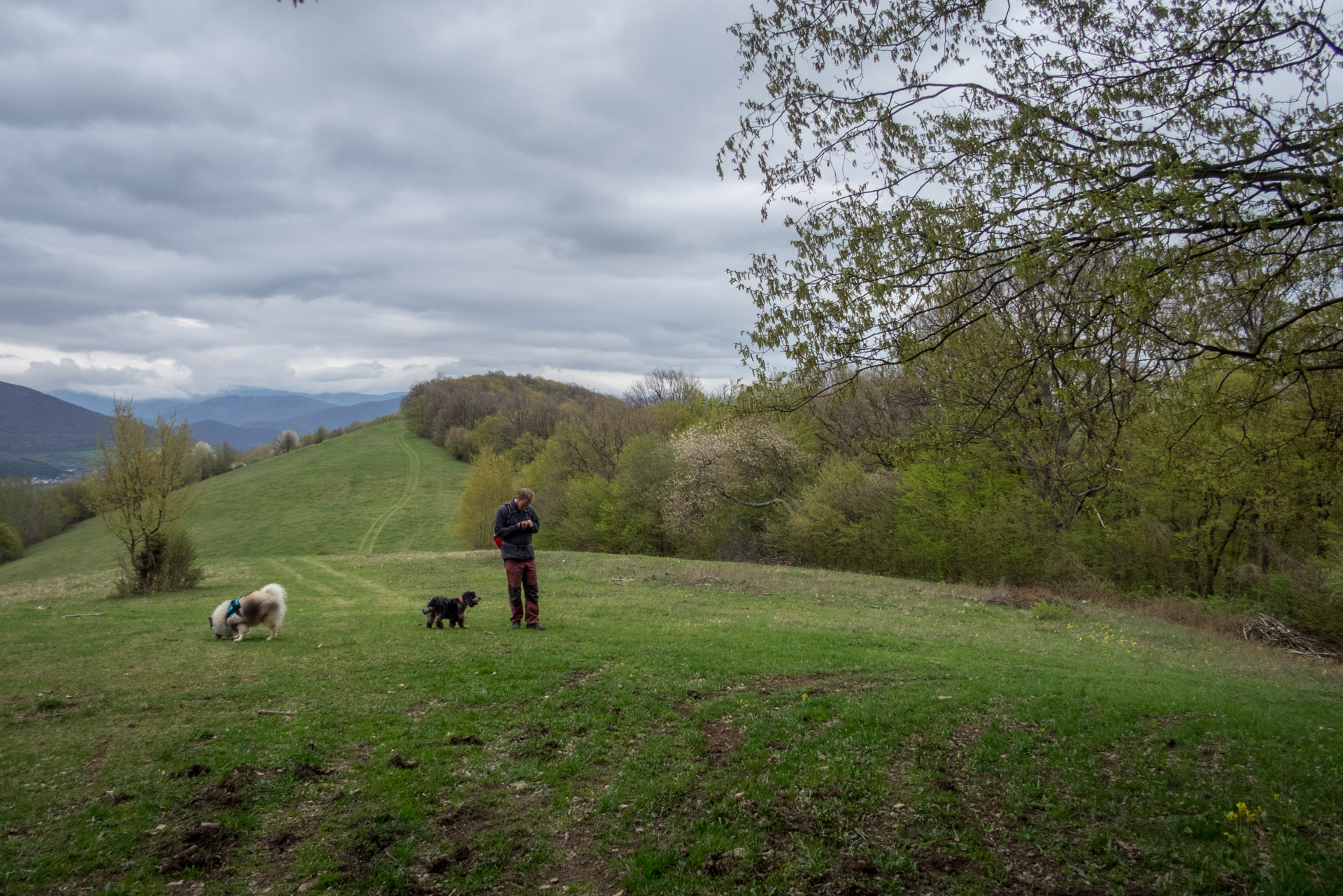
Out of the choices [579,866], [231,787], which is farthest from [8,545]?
[579,866]

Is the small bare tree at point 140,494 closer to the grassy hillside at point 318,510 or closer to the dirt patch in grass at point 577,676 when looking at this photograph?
the dirt patch in grass at point 577,676

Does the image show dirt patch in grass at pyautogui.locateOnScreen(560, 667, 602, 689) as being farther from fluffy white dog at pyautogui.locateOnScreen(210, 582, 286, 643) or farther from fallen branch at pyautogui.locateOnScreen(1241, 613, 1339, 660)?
fallen branch at pyautogui.locateOnScreen(1241, 613, 1339, 660)

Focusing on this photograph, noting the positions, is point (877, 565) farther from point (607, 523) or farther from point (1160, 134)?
point (1160, 134)

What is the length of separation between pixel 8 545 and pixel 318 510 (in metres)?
29.6

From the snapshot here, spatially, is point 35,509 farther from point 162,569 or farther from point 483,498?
point 162,569

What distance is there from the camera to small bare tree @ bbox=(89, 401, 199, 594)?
23641 millimetres

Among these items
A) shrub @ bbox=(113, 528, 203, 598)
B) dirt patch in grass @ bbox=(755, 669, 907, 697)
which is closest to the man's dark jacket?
dirt patch in grass @ bbox=(755, 669, 907, 697)

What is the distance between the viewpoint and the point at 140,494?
23.9 meters

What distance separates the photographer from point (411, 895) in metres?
4.43

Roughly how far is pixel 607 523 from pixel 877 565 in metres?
21.0

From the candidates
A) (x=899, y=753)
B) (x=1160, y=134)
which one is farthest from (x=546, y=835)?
(x=1160, y=134)

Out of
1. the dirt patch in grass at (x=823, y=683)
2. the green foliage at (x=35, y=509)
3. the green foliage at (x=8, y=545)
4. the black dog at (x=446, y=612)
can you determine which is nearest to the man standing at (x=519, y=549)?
the black dog at (x=446, y=612)

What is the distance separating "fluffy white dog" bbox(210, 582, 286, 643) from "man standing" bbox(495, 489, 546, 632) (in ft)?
13.8

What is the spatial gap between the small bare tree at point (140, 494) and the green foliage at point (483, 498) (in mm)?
29700
